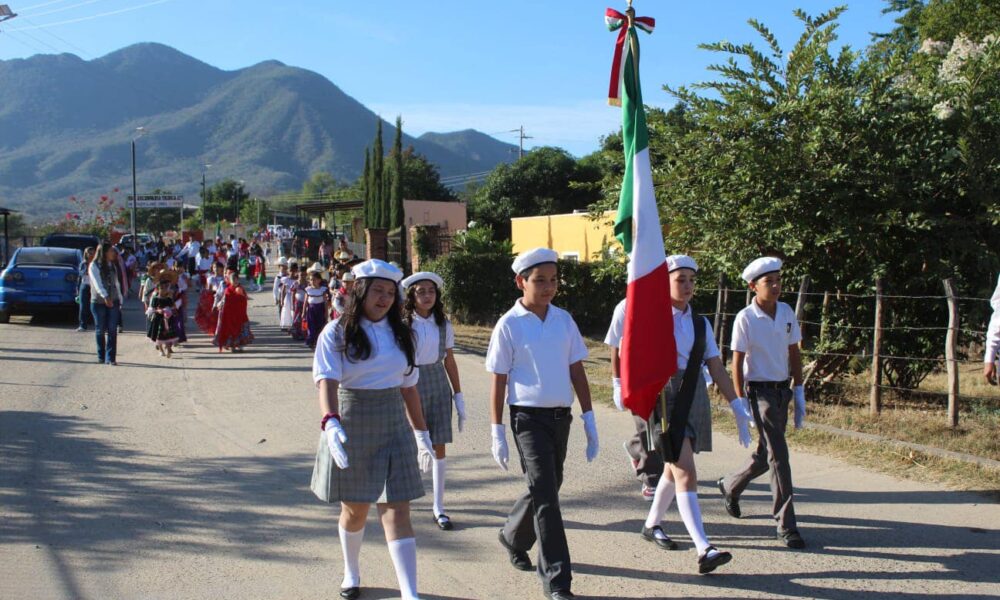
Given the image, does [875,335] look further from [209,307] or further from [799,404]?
[209,307]

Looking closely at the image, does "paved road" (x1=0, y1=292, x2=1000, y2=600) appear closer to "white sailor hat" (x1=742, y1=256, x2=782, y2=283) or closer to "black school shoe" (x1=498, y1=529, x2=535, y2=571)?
"black school shoe" (x1=498, y1=529, x2=535, y2=571)

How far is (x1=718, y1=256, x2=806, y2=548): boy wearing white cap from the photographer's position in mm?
5645

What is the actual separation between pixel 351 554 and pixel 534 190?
130ft

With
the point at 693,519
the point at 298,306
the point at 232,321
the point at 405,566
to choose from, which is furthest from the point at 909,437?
the point at 298,306

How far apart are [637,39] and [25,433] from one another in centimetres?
686

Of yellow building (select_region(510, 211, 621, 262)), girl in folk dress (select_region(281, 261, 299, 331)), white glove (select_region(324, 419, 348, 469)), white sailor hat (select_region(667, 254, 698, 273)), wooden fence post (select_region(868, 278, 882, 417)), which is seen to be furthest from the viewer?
yellow building (select_region(510, 211, 621, 262))

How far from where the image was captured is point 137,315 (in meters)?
21.4

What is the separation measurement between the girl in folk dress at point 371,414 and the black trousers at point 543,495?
0.65 m

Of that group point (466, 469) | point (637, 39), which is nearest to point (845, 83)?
point (637, 39)

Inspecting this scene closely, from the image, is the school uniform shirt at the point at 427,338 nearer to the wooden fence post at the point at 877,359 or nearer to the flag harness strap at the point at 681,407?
the flag harness strap at the point at 681,407

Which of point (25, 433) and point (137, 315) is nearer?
point (25, 433)

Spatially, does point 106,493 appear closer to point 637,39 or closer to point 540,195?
point 637,39

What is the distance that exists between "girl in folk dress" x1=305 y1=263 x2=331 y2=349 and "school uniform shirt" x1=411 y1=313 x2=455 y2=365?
9372 millimetres

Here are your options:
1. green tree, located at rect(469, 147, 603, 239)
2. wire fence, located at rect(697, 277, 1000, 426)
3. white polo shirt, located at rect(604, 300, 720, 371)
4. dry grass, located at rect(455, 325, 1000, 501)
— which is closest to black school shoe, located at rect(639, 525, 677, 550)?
white polo shirt, located at rect(604, 300, 720, 371)
